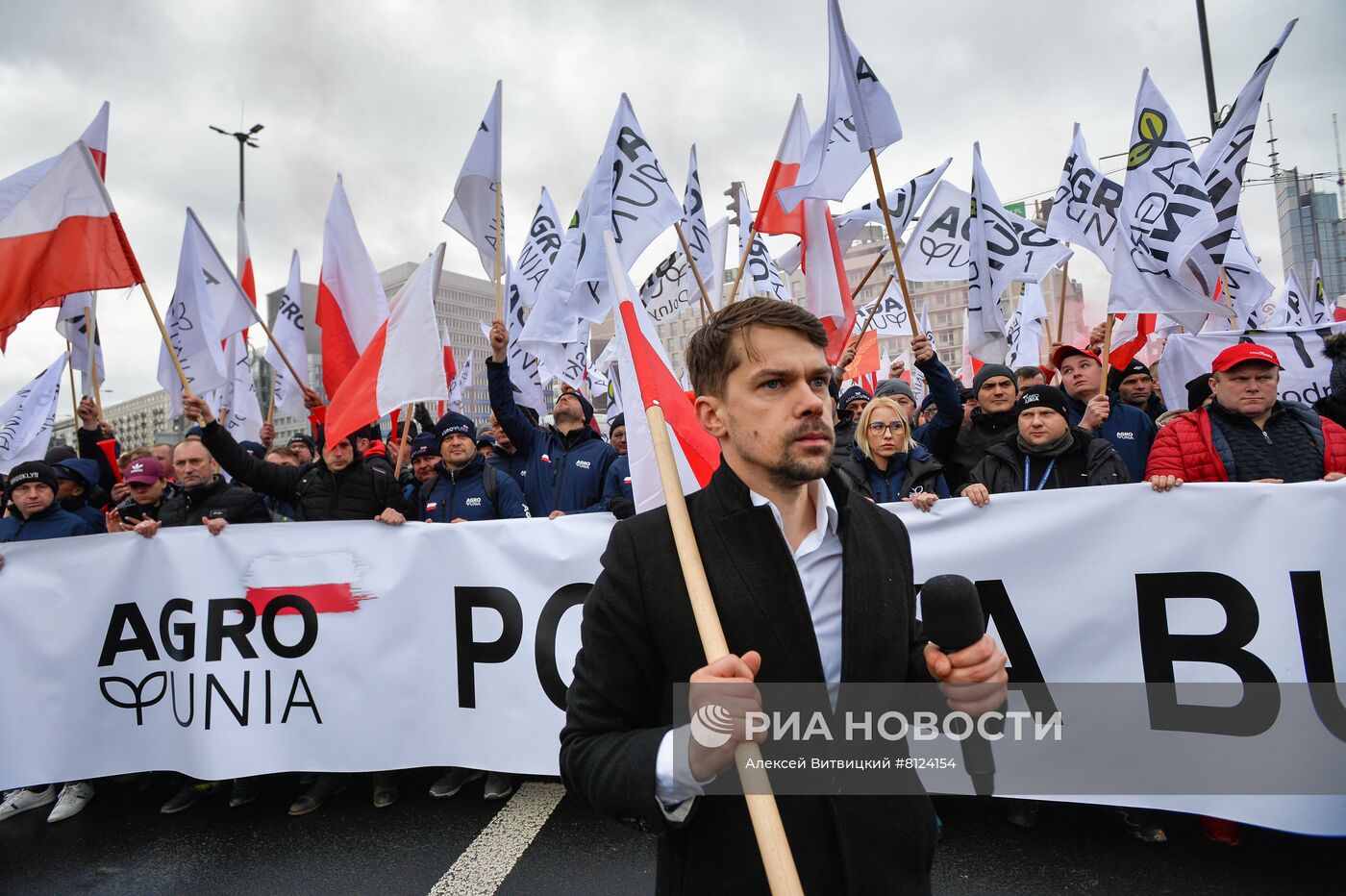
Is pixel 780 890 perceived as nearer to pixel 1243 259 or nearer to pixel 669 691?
pixel 669 691

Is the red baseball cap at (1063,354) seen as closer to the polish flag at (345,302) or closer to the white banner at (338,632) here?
the white banner at (338,632)

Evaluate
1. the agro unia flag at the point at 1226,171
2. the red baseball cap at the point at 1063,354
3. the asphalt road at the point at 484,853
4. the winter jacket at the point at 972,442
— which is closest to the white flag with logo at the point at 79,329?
the asphalt road at the point at 484,853

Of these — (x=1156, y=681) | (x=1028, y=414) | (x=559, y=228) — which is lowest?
(x=1156, y=681)

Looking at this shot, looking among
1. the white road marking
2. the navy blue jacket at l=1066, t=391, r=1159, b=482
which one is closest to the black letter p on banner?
the white road marking

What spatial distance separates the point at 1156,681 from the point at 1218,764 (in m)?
0.35

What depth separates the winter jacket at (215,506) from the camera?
4.83 metres

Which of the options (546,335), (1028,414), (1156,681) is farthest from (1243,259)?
(546,335)

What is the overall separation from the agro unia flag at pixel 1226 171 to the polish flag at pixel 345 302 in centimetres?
596

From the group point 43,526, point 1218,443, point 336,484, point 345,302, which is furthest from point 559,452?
point 1218,443

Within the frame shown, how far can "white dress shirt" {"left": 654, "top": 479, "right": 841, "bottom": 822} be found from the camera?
136 centimetres

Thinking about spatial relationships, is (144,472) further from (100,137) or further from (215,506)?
(100,137)

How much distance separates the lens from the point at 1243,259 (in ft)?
22.0

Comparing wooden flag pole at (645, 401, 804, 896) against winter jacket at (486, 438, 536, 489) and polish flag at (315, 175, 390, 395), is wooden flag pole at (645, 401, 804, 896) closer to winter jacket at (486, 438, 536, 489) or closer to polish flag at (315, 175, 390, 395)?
winter jacket at (486, 438, 536, 489)

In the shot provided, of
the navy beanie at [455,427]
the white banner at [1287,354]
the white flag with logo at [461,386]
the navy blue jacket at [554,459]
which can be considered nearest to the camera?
the navy beanie at [455,427]
